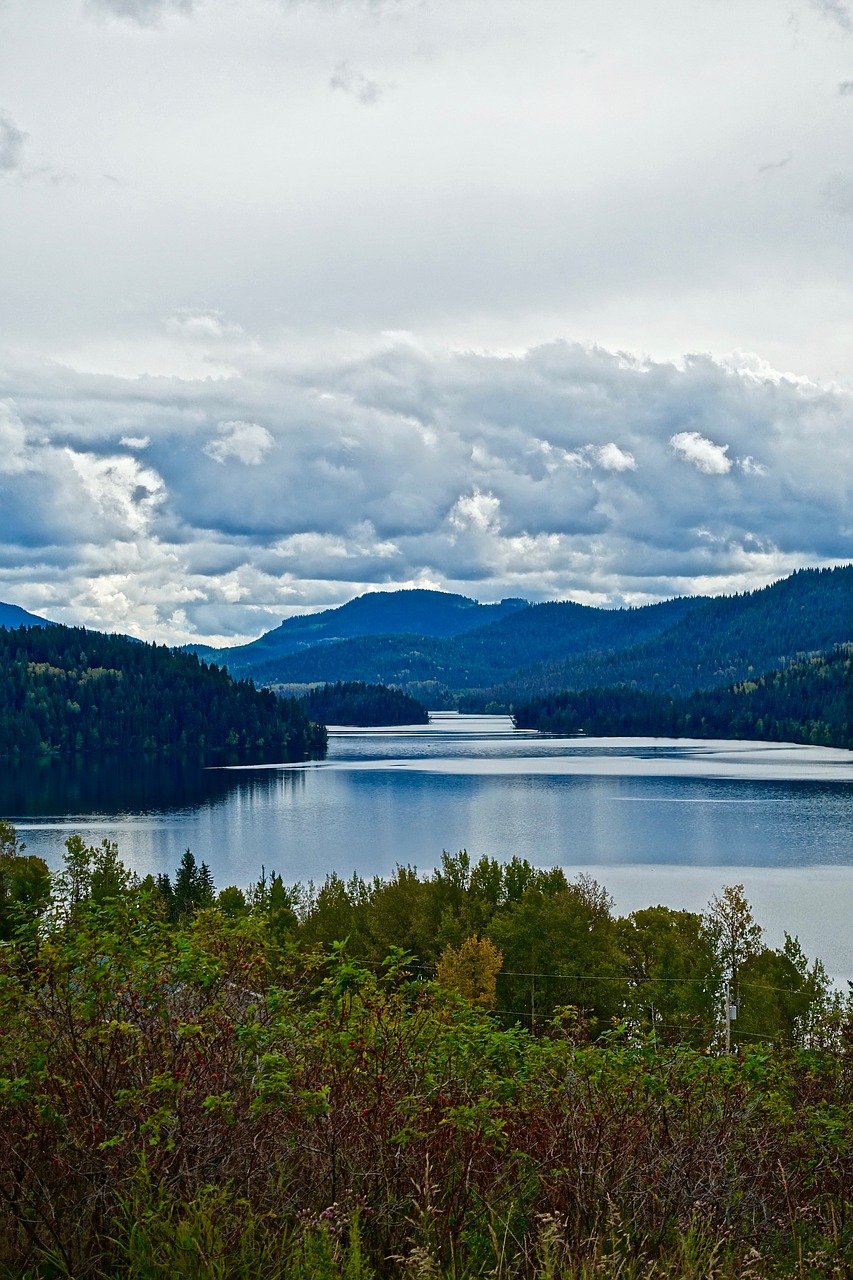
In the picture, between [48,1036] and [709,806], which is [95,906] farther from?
[709,806]

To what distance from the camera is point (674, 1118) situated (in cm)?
921

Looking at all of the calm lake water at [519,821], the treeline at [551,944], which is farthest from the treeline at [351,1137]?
the calm lake water at [519,821]

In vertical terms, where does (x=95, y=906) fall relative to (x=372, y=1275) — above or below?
above

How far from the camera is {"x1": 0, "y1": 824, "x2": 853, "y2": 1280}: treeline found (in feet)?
22.8

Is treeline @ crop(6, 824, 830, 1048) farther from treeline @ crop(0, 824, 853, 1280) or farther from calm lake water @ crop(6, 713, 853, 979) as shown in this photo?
treeline @ crop(0, 824, 853, 1280)

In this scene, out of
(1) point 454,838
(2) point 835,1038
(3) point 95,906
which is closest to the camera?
(3) point 95,906

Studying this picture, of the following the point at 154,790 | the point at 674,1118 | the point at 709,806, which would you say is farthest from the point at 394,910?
the point at 154,790

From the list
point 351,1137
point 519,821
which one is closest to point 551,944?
point 351,1137

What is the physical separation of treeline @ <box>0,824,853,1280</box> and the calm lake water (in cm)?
4112

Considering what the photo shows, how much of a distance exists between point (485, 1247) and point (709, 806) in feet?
347

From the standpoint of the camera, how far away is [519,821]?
10019 cm

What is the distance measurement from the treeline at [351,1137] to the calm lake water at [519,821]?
4112cm

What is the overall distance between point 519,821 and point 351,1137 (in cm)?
9382

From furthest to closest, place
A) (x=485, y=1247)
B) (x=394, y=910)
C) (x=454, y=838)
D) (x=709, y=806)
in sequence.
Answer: (x=709, y=806)
(x=454, y=838)
(x=394, y=910)
(x=485, y=1247)
